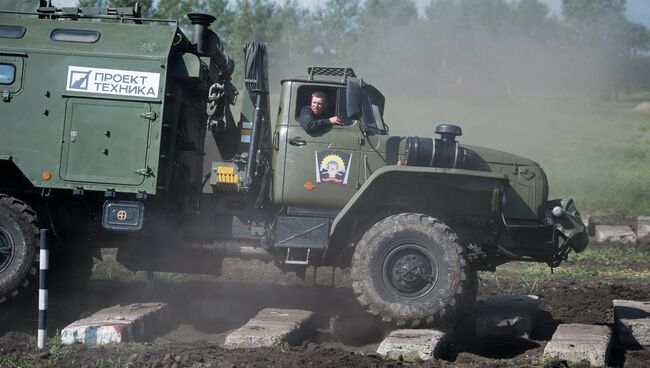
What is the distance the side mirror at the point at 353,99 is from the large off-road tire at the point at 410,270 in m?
1.13

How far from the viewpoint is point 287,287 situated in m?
12.1

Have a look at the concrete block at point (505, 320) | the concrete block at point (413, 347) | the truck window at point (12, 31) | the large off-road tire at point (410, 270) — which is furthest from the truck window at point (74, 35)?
the concrete block at point (505, 320)

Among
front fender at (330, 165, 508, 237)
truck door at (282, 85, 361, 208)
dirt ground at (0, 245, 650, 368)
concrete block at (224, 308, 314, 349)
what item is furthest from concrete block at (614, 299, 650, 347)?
concrete block at (224, 308, 314, 349)

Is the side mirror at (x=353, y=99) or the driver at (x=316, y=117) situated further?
the driver at (x=316, y=117)

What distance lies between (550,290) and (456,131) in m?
3.17

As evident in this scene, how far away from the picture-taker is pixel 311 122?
9578 mm

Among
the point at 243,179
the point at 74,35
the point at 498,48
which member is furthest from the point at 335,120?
the point at 498,48

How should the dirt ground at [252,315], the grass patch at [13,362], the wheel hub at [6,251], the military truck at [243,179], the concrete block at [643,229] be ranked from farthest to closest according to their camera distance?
1. the concrete block at [643,229]
2. the wheel hub at [6,251]
3. the military truck at [243,179]
4. the dirt ground at [252,315]
5. the grass patch at [13,362]

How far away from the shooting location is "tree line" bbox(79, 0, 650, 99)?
35938 millimetres

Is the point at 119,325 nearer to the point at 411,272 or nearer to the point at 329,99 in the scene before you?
the point at 411,272

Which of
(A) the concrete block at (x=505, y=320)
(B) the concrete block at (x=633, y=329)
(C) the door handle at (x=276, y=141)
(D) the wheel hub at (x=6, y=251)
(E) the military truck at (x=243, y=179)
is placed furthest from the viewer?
(C) the door handle at (x=276, y=141)

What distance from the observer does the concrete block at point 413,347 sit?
8.12 meters

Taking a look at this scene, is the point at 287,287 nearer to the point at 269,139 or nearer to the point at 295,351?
the point at 269,139

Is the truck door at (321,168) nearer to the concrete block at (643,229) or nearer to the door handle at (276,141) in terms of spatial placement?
the door handle at (276,141)
